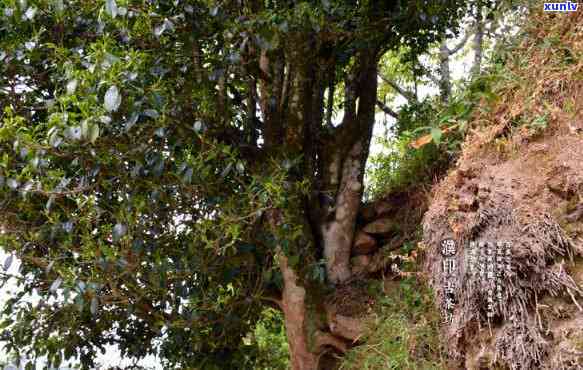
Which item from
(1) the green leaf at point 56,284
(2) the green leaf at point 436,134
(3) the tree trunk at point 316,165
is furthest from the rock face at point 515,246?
(1) the green leaf at point 56,284

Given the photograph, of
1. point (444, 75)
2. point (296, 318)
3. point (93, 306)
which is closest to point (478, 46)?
point (444, 75)

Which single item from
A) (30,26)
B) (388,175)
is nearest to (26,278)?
(30,26)

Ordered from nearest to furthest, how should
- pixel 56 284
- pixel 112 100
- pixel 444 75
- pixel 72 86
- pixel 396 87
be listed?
pixel 112 100 → pixel 72 86 → pixel 56 284 → pixel 444 75 → pixel 396 87

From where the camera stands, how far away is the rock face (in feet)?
9.38

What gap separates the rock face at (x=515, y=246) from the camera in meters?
2.86

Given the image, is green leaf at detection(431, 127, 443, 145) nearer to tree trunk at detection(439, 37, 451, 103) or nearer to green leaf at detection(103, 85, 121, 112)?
tree trunk at detection(439, 37, 451, 103)

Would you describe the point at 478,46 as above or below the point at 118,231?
above

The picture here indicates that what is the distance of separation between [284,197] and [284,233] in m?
0.36

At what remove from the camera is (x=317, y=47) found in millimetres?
4242

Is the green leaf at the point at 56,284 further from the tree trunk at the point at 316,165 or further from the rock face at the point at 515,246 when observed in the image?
the rock face at the point at 515,246

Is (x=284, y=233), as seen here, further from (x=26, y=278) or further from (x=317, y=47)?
(x=26, y=278)

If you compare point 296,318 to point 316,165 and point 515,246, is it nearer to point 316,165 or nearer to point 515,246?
point 316,165

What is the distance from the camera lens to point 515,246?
9.67ft

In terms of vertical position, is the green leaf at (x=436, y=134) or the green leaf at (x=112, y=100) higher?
the green leaf at (x=436, y=134)
